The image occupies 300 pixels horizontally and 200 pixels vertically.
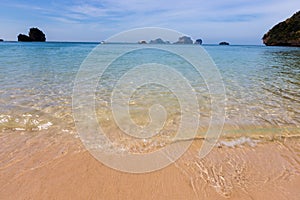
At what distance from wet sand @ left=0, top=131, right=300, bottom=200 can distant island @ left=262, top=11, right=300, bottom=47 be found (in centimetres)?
8481

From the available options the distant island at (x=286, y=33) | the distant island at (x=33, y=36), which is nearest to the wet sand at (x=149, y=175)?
the distant island at (x=286, y=33)

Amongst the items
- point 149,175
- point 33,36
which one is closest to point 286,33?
point 149,175

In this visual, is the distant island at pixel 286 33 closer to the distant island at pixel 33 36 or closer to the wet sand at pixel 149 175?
the wet sand at pixel 149 175

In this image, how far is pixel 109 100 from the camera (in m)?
6.43

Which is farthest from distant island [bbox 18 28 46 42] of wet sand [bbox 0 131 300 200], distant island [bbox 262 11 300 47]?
wet sand [bbox 0 131 300 200]

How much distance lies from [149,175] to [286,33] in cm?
9542

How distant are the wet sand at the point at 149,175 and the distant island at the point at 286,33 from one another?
84813 mm

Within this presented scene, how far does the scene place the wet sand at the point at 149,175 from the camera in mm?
2559

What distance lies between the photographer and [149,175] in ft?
9.64

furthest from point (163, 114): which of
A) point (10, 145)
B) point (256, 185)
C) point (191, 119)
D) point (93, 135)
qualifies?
point (10, 145)

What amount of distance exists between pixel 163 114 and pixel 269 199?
10.5 ft

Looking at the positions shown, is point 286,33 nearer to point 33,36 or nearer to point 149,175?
point 149,175

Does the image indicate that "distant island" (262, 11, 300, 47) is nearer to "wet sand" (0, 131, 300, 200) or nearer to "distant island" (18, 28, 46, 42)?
"wet sand" (0, 131, 300, 200)

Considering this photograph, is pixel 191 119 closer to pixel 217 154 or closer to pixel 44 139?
pixel 217 154
